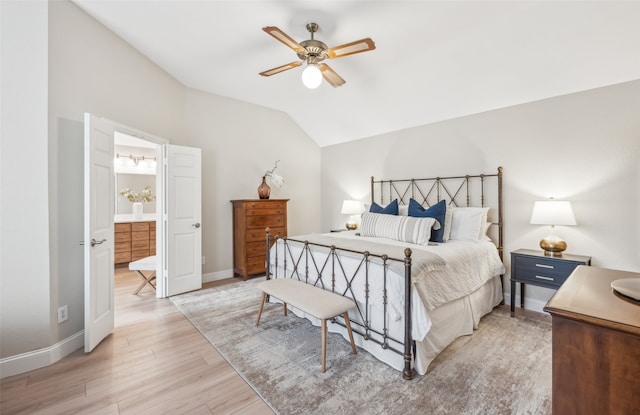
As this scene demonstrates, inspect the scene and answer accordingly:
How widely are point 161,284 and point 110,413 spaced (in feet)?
7.45

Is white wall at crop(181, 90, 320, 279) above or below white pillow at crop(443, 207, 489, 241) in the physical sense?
above

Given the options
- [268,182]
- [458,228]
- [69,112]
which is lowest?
[458,228]

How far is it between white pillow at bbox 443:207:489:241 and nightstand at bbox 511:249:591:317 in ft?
1.44

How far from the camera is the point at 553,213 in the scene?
9.47 feet

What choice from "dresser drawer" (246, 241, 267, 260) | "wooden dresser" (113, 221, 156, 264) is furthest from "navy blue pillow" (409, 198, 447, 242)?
"wooden dresser" (113, 221, 156, 264)

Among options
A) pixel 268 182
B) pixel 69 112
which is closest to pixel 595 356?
pixel 69 112

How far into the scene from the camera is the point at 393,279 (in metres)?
2.19

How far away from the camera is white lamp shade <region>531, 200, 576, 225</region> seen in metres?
2.81

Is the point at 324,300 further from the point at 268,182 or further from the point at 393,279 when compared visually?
the point at 268,182

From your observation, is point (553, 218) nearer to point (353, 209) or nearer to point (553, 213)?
point (553, 213)

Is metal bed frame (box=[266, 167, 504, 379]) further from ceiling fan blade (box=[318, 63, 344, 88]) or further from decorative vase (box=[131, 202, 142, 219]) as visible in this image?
decorative vase (box=[131, 202, 142, 219])

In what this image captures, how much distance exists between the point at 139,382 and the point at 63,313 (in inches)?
40.9

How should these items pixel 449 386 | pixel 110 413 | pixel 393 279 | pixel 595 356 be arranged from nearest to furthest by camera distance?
1. pixel 595 356
2. pixel 110 413
3. pixel 449 386
4. pixel 393 279

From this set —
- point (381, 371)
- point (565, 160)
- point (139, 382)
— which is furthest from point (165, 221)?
point (565, 160)
